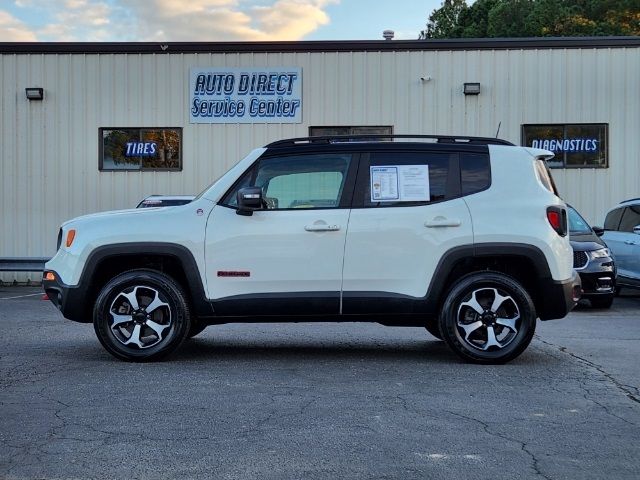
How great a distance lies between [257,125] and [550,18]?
41.8 metres

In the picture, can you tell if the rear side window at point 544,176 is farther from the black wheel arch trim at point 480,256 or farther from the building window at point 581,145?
the building window at point 581,145

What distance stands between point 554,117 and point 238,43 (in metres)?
6.91

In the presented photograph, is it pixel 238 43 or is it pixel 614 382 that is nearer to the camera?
pixel 614 382

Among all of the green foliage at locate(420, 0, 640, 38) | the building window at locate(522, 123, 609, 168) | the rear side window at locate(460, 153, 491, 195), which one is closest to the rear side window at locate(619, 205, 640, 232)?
the building window at locate(522, 123, 609, 168)

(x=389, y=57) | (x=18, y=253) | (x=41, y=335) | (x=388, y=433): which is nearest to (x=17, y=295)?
(x=18, y=253)

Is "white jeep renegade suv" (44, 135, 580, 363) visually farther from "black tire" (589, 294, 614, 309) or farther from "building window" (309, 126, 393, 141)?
"building window" (309, 126, 393, 141)

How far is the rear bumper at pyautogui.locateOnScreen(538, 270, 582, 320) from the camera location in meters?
7.13

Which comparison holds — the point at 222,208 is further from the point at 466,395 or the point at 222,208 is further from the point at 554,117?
the point at 554,117

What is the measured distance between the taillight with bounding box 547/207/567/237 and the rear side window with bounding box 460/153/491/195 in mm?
562

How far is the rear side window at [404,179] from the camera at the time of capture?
7.22m

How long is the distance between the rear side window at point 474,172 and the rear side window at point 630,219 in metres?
7.48

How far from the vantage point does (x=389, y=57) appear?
18.3m

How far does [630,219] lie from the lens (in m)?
14.1

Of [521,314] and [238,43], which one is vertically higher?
[238,43]
